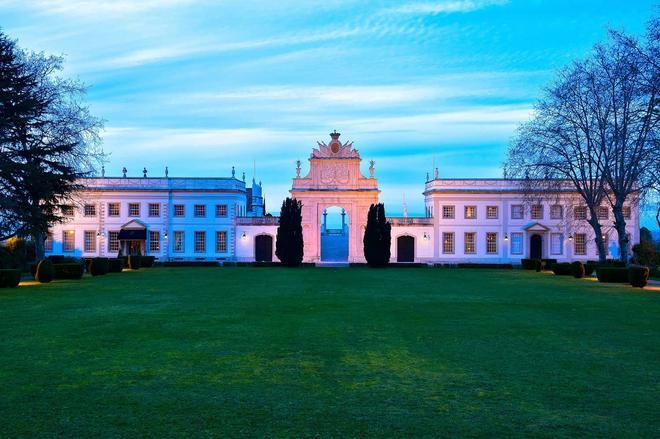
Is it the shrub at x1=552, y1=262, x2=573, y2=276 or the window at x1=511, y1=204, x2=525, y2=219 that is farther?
the window at x1=511, y1=204, x2=525, y2=219

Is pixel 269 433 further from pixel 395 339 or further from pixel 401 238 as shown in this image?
pixel 401 238

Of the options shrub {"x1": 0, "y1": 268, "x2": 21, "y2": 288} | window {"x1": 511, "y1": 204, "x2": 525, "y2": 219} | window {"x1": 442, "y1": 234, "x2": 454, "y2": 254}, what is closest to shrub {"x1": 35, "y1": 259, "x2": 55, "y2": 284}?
shrub {"x1": 0, "y1": 268, "x2": 21, "y2": 288}

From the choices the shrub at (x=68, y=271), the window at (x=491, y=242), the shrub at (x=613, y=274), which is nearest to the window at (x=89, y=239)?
the shrub at (x=68, y=271)

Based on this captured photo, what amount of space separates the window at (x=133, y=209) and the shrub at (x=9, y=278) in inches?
1327

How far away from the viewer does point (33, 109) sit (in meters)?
33.7

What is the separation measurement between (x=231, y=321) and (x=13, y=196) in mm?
21867

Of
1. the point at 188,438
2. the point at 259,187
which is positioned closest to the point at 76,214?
the point at 259,187

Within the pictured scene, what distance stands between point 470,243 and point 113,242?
112 ft

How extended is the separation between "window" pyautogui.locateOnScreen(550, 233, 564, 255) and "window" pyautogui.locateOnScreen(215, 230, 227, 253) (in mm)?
31215

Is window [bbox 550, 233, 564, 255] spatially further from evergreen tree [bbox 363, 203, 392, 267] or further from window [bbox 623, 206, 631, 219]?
evergreen tree [bbox 363, 203, 392, 267]

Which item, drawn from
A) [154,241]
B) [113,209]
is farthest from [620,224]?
[113,209]

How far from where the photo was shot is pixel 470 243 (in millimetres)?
62406

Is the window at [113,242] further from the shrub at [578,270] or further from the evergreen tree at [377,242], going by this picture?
the shrub at [578,270]

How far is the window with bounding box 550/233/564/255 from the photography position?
6209 cm
